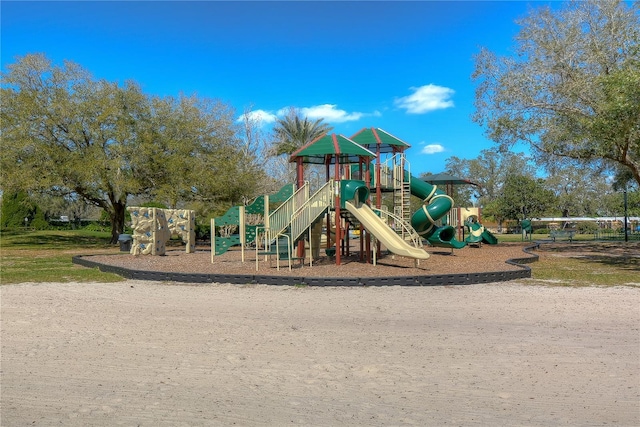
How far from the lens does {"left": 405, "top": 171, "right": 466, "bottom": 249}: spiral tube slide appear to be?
1894cm

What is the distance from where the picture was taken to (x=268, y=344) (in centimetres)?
595

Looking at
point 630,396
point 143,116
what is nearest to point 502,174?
point 143,116

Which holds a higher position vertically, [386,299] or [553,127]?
[553,127]

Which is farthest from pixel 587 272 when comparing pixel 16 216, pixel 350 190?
pixel 16 216

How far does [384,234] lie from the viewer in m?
13.4

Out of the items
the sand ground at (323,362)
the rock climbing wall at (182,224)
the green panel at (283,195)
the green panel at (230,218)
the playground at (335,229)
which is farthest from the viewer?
the rock climbing wall at (182,224)

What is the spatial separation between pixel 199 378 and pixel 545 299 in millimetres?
6923

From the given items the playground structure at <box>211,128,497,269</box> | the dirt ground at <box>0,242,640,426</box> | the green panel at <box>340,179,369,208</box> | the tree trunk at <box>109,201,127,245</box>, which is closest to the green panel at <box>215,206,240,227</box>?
the playground structure at <box>211,128,497,269</box>

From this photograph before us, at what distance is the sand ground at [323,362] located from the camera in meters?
3.91

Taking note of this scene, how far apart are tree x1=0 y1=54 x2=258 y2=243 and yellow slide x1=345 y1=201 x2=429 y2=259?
1494 centimetres

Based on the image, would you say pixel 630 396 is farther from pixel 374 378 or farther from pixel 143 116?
pixel 143 116

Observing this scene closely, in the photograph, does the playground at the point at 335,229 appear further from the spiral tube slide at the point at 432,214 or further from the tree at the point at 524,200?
the tree at the point at 524,200

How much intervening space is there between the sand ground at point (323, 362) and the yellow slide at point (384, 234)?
3623mm

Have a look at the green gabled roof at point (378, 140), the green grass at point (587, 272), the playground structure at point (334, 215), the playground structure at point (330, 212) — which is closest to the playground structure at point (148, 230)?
the playground structure at point (334, 215)
